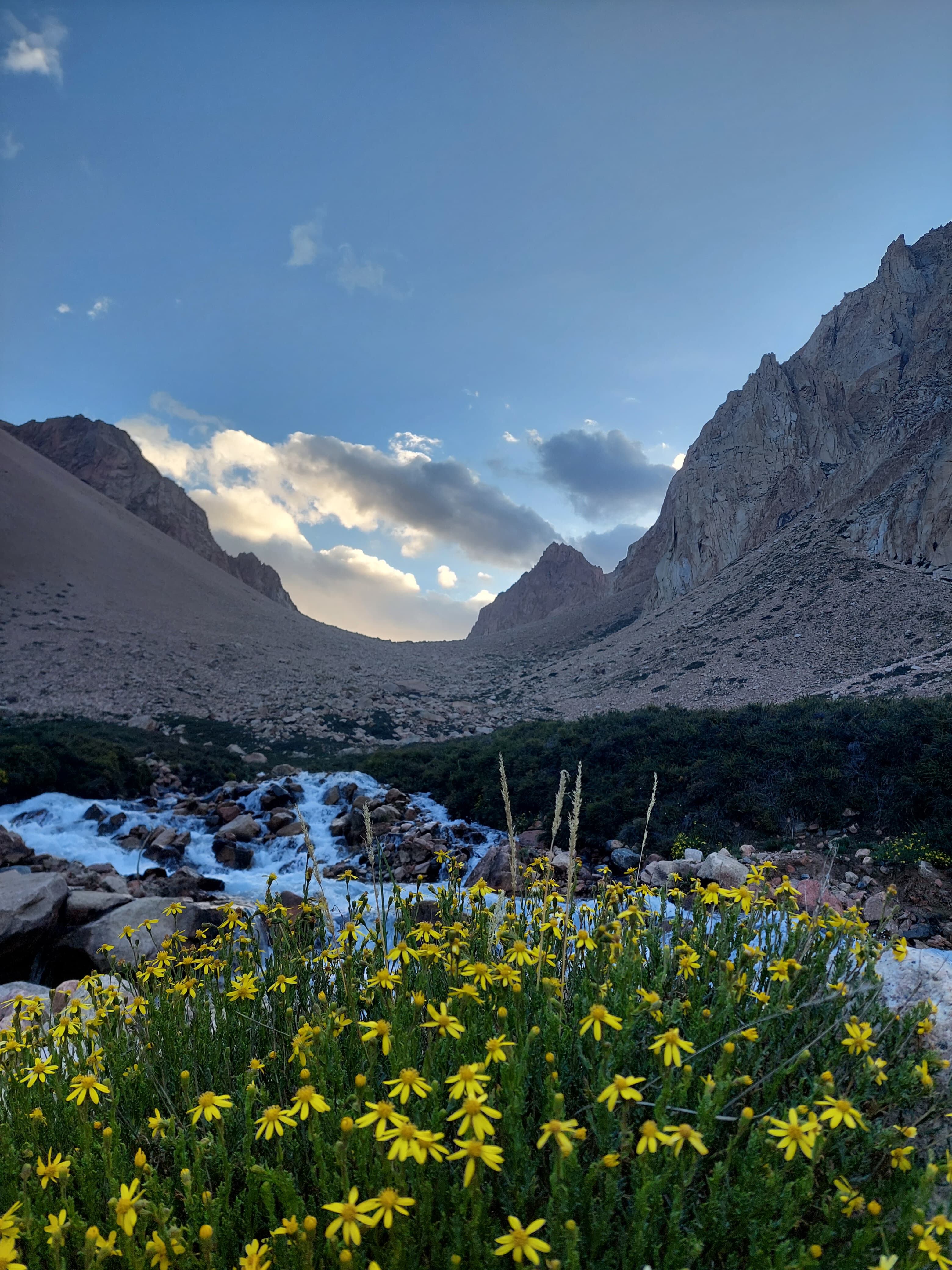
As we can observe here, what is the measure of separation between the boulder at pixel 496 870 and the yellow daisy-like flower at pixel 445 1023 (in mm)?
4895

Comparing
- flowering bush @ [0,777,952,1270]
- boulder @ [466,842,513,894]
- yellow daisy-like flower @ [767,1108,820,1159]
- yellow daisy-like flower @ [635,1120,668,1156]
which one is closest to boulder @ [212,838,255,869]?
boulder @ [466,842,513,894]

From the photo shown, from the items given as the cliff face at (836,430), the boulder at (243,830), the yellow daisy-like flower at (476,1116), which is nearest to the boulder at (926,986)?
the yellow daisy-like flower at (476,1116)

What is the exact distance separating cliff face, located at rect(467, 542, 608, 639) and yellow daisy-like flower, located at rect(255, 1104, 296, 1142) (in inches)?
4779

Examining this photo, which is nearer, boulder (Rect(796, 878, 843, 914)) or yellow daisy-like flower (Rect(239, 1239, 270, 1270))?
yellow daisy-like flower (Rect(239, 1239, 270, 1270))

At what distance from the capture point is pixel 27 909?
267 inches

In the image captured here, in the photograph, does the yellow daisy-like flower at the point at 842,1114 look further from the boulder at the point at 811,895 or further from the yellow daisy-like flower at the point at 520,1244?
the boulder at the point at 811,895

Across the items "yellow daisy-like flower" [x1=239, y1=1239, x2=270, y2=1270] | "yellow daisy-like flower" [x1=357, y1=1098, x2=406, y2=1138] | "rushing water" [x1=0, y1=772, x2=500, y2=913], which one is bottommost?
"rushing water" [x1=0, y1=772, x2=500, y2=913]

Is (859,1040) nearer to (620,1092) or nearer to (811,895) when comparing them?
(620,1092)

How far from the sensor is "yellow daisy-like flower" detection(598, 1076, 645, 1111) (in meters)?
1.71

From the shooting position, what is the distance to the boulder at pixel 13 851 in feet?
31.6

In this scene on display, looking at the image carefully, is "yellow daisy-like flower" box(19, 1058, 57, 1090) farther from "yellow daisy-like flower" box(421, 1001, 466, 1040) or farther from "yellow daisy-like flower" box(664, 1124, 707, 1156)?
"yellow daisy-like flower" box(664, 1124, 707, 1156)

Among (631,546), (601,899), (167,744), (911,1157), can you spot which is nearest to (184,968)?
(601,899)

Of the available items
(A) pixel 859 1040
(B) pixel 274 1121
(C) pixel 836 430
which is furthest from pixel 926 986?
(C) pixel 836 430

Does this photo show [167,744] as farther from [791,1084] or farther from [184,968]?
[791,1084]
